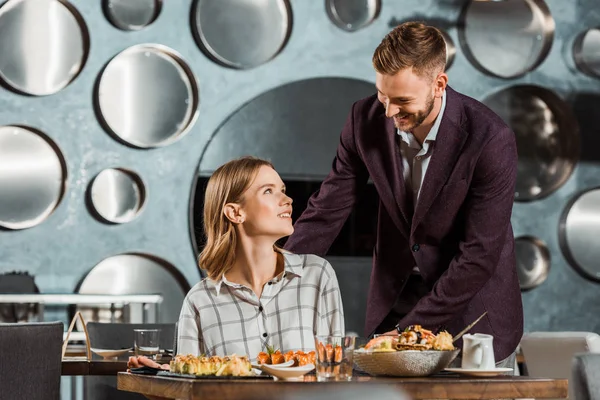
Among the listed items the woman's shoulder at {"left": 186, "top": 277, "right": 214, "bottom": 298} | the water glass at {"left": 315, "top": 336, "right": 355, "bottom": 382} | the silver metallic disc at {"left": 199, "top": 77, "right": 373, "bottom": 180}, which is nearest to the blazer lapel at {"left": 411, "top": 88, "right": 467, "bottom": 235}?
the woman's shoulder at {"left": 186, "top": 277, "right": 214, "bottom": 298}

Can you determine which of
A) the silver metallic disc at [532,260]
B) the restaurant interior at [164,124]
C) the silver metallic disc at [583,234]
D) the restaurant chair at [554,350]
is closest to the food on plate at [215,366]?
the restaurant chair at [554,350]

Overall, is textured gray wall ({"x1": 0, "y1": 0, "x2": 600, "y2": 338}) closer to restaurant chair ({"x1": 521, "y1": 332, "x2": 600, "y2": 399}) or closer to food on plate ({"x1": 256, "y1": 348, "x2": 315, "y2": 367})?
restaurant chair ({"x1": 521, "y1": 332, "x2": 600, "y2": 399})

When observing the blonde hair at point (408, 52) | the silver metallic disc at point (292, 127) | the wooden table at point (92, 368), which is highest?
the silver metallic disc at point (292, 127)

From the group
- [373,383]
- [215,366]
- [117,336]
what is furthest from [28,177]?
[373,383]

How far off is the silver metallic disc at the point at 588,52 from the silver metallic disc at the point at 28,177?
2.57m

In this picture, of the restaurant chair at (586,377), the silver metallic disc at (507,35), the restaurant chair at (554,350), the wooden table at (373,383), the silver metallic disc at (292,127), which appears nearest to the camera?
the restaurant chair at (586,377)

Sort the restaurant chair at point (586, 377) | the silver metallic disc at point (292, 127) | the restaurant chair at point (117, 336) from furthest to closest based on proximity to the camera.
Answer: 1. the silver metallic disc at point (292, 127)
2. the restaurant chair at point (117, 336)
3. the restaurant chair at point (586, 377)

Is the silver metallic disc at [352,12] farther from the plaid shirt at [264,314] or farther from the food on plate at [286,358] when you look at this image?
the food on plate at [286,358]

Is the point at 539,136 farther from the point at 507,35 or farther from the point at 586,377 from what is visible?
the point at 586,377

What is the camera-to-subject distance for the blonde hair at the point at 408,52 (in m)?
2.32

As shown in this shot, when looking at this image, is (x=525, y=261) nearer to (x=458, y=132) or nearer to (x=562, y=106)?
(x=562, y=106)

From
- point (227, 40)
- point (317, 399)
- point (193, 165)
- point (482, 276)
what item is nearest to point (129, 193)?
point (193, 165)

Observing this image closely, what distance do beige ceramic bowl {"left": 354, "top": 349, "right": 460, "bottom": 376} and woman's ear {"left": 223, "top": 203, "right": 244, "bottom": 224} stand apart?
68cm

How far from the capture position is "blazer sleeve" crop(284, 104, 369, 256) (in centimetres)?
253
